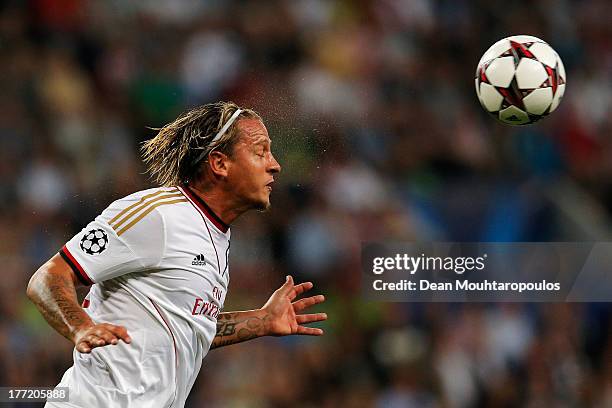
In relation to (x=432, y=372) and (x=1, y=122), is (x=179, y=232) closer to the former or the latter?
(x=432, y=372)

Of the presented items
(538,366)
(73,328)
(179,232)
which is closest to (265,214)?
(538,366)

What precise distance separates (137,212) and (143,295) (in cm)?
37

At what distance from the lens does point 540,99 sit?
224 inches

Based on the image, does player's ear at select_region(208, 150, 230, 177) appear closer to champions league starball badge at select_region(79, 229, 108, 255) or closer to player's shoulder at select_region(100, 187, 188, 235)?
player's shoulder at select_region(100, 187, 188, 235)

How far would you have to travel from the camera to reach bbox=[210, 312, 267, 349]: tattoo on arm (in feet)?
14.5

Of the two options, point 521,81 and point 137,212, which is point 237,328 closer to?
point 137,212

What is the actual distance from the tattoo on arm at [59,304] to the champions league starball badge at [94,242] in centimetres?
15

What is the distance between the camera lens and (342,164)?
8078 millimetres

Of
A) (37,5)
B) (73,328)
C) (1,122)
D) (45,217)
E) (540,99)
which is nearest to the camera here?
(73,328)

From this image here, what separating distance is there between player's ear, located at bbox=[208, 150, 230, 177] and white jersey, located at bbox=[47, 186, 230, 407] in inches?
11.8

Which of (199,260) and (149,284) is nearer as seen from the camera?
(149,284)

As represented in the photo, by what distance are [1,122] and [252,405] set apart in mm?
3495

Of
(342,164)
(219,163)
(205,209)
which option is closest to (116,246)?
(205,209)

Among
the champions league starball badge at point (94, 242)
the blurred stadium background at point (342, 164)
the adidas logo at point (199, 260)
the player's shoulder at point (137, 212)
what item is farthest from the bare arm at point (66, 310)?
the blurred stadium background at point (342, 164)
